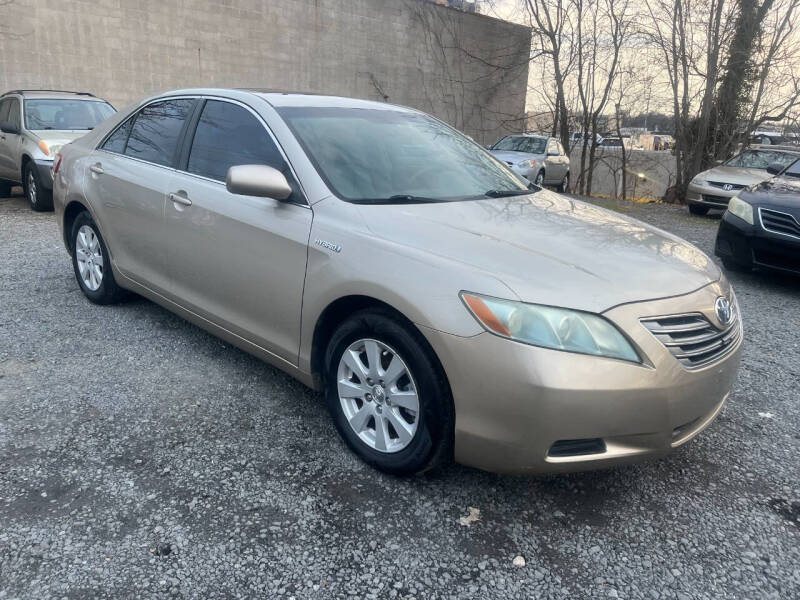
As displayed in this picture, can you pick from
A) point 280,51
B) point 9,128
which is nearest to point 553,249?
point 9,128

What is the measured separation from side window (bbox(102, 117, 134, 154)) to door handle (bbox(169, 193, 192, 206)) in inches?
38.3

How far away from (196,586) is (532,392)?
51.9 inches

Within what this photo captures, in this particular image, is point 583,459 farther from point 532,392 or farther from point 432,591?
point 432,591

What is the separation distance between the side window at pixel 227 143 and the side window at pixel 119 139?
94 centimetres

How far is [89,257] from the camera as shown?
4816 mm

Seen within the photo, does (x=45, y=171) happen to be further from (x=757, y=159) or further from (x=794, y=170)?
(x=757, y=159)

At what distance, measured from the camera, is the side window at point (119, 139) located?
4469mm

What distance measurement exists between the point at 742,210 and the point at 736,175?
6173mm

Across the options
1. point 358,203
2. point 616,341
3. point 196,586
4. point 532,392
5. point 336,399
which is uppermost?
point 358,203

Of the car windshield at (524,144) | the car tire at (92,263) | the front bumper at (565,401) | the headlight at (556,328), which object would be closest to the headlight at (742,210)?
the front bumper at (565,401)

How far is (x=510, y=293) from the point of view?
92.2 inches

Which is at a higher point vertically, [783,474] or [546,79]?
[546,79]

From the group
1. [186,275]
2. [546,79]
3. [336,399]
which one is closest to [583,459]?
[336,399]

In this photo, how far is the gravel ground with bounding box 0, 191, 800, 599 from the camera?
7.30 ft
